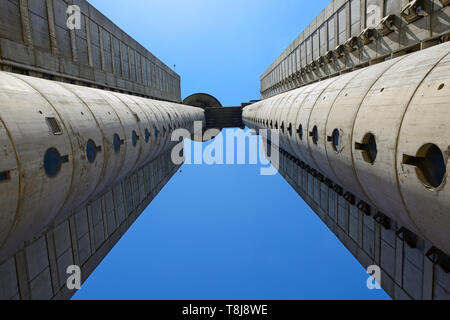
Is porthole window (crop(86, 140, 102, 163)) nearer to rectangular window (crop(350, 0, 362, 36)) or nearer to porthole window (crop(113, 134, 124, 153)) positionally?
porthole window (crop(113, 134, 124, 153))

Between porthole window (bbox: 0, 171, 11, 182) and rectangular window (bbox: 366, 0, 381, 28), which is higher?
rectangular window (bbox: 366, 0, 381, 28)

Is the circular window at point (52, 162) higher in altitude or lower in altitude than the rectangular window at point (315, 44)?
lower

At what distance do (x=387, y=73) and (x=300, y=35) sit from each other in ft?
96.5

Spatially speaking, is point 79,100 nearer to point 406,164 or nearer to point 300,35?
point 406,164

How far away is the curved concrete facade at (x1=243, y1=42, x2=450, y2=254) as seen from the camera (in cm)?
575

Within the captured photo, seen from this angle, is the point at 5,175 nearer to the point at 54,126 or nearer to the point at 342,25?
the point at 54,126

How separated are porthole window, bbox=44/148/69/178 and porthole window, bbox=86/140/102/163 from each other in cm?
168

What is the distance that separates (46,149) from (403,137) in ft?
33.2

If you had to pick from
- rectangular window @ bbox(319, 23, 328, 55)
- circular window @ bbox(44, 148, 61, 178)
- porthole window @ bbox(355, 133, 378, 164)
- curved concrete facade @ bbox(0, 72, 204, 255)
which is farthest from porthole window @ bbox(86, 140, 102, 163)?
rectangular window @ bbox(319, 23, 328, 55)

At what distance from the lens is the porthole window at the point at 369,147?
27.0 feet

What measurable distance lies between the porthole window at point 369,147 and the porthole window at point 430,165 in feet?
5.89

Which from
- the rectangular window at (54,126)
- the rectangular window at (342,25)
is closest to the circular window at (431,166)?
the rectangular window at (54,126)

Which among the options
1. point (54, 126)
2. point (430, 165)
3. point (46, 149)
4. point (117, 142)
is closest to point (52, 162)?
point (46, 149)

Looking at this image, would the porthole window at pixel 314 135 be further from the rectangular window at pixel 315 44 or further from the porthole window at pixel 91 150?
the rectangular window at pixel 315 44
